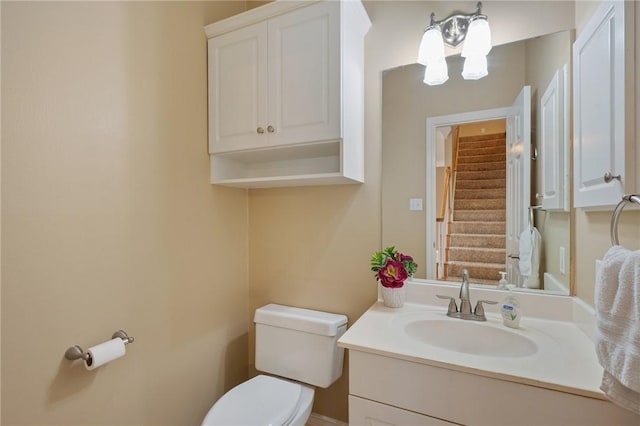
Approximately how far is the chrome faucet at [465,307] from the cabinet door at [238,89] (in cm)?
111

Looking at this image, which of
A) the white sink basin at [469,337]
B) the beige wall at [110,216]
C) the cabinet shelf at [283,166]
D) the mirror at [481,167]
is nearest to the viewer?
the beige wall at [110,216]

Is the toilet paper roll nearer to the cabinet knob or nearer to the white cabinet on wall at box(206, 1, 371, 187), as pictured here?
the white cabinet on wall at box(206, 1, 371, 187)

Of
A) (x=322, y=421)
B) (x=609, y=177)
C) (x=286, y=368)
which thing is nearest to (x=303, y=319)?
(x=286, y=368)

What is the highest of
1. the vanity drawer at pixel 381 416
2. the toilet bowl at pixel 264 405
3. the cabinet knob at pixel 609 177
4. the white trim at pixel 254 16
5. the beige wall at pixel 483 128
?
the white trim at pixel 254 16

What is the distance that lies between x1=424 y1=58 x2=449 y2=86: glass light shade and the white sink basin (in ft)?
3.46

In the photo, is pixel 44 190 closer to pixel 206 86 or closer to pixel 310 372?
pixel 206 86

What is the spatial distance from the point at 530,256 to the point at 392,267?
58 centimetres

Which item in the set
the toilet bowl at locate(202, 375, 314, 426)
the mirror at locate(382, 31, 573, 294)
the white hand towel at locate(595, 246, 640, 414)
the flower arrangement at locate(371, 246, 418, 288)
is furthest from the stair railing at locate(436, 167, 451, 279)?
the toilet bowl at locate(202, 375, 314, 426)

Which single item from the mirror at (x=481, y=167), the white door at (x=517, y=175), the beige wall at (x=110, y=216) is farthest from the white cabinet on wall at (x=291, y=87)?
the white door at (x=517, y=175)

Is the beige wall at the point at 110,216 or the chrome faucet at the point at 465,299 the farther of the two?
the chrome faucet at the point at 465,299

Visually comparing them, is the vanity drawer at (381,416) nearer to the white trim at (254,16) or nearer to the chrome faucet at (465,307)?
the chrome faucet at (465,307)

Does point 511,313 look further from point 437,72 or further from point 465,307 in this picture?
point 437,72

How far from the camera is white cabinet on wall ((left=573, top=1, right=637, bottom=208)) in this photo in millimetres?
776

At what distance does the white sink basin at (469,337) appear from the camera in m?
1.11
